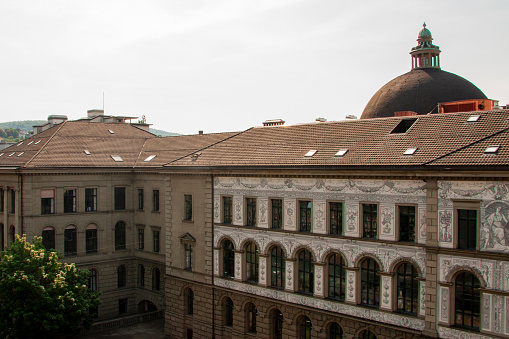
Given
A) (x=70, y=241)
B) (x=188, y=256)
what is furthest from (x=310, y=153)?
(x=70, y=241)

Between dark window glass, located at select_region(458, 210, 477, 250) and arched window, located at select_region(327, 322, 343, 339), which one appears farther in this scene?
arched window, located at select_region(327, 322, 343, 339)

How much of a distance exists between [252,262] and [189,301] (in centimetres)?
887

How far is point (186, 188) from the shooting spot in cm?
4319

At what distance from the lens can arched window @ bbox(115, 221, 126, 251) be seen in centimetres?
5434

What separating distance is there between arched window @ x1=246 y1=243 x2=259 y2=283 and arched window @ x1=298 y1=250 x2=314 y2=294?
4201mm

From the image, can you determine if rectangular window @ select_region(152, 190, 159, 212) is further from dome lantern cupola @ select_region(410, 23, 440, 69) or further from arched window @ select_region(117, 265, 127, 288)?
dome lantern cupola @ select_region(410, 23, 440, 69)

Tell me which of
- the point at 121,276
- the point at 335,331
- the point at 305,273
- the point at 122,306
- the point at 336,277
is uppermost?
the point at 336,277

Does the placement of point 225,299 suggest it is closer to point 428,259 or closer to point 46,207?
point 428,259

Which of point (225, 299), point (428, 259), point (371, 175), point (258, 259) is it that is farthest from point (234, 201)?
point (428, 259)

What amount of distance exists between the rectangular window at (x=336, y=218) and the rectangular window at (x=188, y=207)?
46.1 feet

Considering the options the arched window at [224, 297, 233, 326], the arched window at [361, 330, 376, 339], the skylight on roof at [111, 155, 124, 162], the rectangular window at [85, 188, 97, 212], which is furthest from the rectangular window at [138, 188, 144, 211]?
the arched window at [361, 330, 376, 339]

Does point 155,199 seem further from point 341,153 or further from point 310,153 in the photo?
point 341,153

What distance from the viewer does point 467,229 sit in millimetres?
27109

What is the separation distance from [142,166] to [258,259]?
21.3 m
